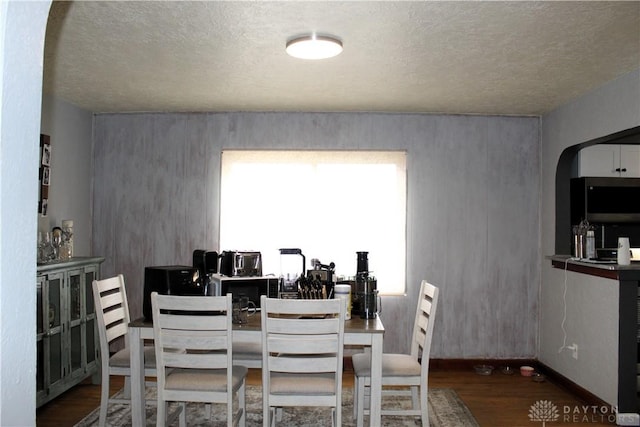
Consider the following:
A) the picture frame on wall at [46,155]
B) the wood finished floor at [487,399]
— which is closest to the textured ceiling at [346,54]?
the picture frame on wall at [46,155]

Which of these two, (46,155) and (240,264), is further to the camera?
(46,155)

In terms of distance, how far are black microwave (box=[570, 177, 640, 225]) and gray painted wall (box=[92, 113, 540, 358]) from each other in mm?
531

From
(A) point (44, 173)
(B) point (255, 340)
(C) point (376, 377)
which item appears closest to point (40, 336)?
(A) point (44, 173)

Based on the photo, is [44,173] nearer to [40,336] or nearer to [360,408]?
[40,336]

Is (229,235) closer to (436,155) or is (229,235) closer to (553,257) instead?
(436,155)

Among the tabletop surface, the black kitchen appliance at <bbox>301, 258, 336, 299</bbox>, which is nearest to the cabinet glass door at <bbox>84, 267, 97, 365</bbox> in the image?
the tabletop surface

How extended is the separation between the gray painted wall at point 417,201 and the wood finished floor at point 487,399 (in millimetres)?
464

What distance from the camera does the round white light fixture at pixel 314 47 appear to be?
3.16 meters

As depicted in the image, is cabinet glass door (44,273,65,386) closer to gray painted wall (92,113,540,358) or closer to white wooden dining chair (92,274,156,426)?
white wooden dining chair (92,274,156,426)

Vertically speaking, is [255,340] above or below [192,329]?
below

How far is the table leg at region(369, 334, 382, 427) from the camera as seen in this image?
10.1ft

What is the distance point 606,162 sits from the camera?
489 cm

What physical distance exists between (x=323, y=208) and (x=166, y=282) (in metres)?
2.25

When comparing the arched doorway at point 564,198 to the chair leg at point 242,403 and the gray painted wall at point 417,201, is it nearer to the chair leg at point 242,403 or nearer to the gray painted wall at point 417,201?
the gray painted wall at point 417,201
